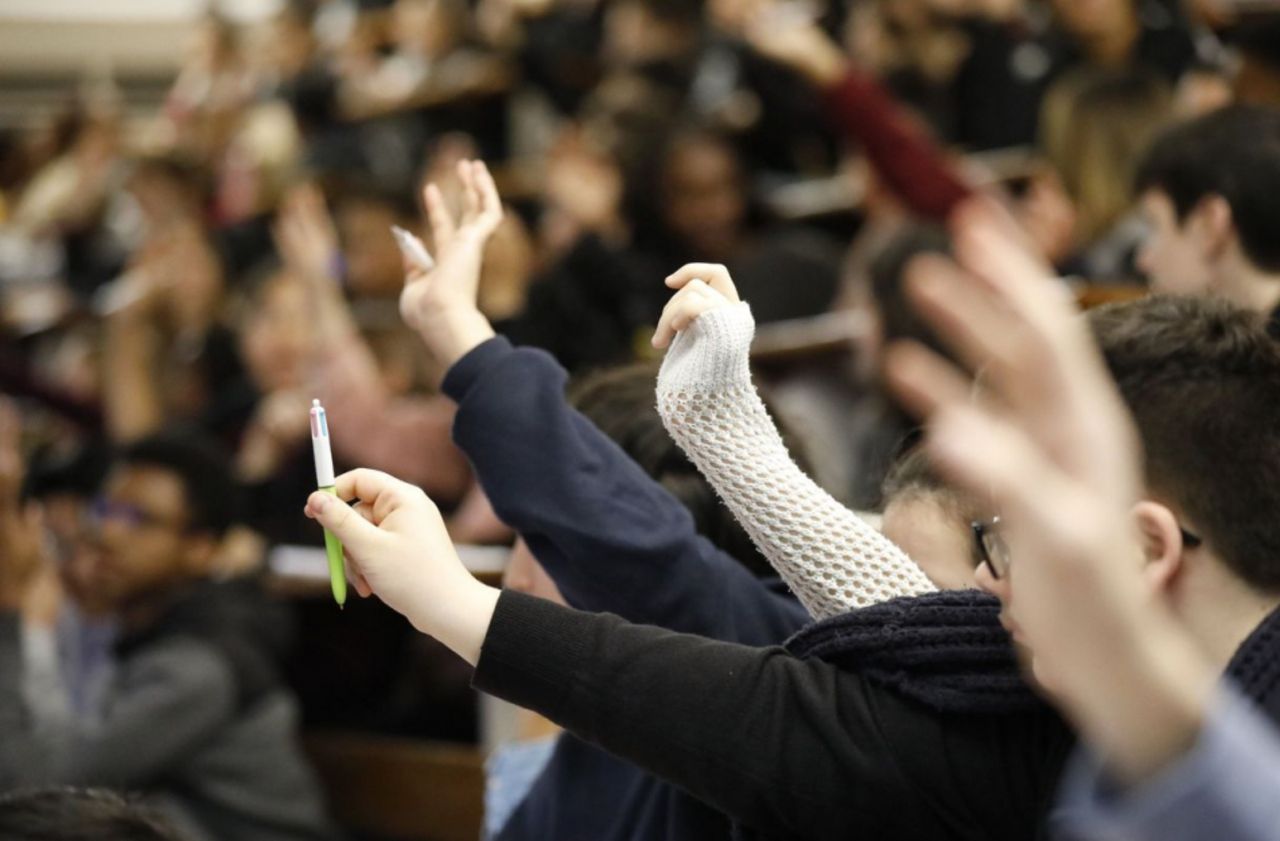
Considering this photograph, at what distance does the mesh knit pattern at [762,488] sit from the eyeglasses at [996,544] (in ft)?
0.48

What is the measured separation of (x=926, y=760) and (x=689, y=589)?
290mm

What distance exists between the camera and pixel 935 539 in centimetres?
111

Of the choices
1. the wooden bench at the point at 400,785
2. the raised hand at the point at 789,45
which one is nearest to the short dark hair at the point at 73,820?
the wooden bench at the point at 400,785

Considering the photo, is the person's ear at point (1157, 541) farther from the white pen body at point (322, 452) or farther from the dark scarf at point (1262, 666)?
the white pen body at point (322, 452)

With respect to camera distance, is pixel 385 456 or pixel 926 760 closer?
pixel 926 760

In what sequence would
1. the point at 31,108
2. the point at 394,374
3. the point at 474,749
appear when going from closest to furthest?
the point at 474,749 < the point at 394,374 < the point at 31,108

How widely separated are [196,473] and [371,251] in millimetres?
1585

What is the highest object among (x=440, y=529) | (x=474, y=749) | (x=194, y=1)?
(x=194, y=1)

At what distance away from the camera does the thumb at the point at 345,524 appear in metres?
0.95

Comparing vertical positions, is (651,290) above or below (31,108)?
below

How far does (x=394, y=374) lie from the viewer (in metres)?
3.51

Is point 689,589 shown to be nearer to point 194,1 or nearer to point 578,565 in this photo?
point 578,565

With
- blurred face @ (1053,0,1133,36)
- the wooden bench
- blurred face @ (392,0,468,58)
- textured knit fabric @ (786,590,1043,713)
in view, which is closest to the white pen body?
textured knit fabric @ (786,590,1043,713)

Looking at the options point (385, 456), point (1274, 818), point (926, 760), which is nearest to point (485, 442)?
point (926, 760)
